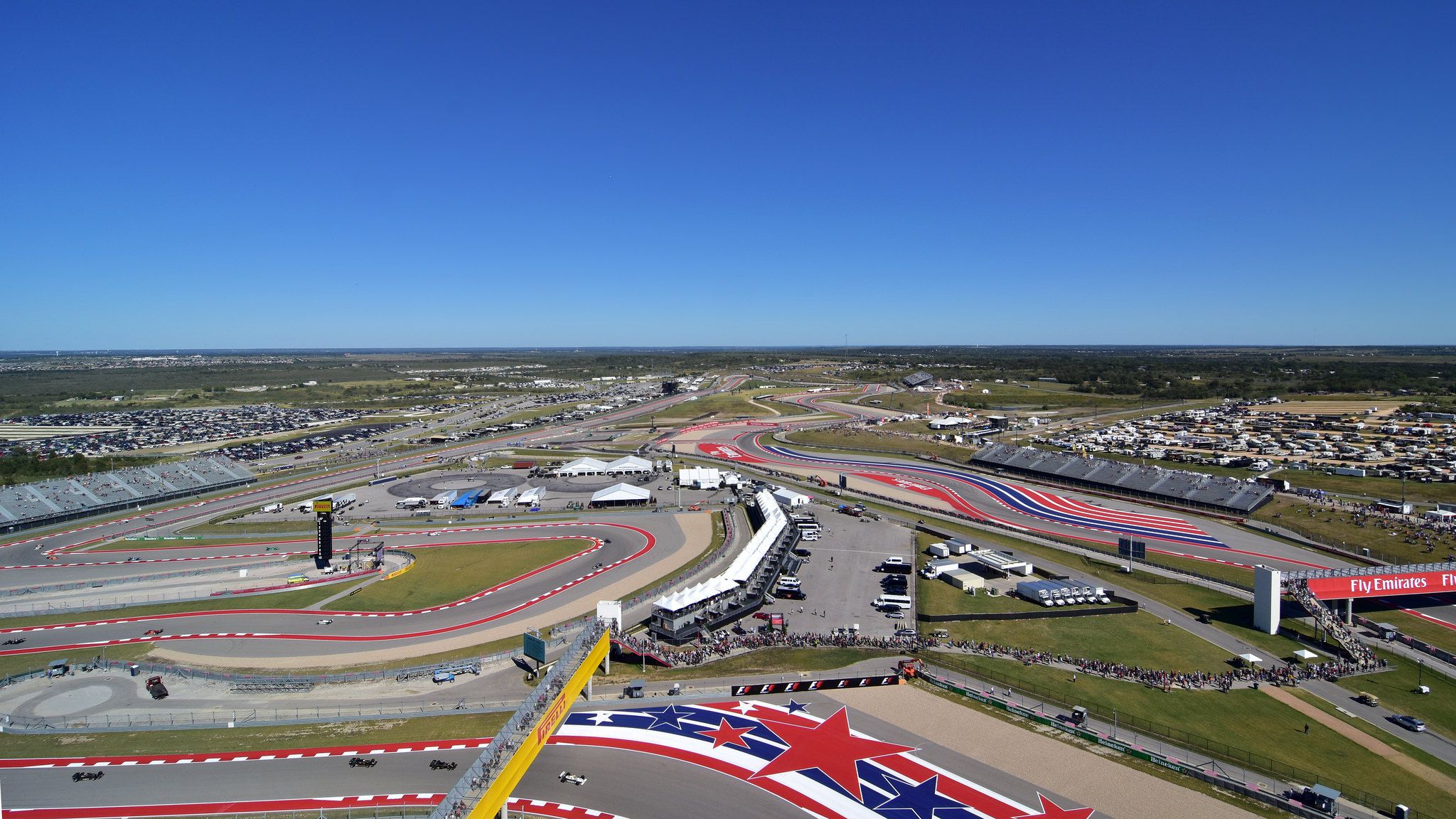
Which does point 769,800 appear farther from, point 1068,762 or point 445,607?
point 445,607

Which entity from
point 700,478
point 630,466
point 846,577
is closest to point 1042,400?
point 700,478

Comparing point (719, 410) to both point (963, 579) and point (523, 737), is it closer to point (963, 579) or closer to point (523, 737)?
point (963, 579)

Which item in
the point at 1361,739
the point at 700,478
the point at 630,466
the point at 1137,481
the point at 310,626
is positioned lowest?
the point at 1361,739

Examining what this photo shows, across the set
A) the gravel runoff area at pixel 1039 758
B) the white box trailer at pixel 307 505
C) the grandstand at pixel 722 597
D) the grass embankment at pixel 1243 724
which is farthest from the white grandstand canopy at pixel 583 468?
the gravel runoff area at pixel 1039 758

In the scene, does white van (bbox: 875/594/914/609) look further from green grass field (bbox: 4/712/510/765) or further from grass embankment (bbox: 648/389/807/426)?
grass embankment (bbox: 648/389/807/426)

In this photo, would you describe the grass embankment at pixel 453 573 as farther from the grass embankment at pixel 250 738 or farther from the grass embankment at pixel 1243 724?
the grass embankment at pixel 1243 724

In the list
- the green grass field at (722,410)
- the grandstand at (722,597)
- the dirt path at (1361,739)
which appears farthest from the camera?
the green grass field at (722,410)

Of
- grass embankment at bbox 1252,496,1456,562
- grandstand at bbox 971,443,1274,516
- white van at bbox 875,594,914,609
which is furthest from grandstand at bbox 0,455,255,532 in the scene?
grass embankment at bbox 1252,496,1456,562
